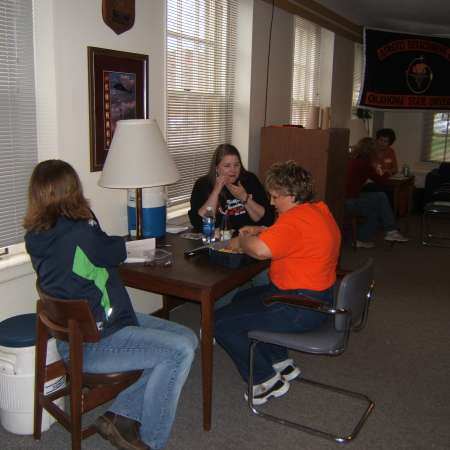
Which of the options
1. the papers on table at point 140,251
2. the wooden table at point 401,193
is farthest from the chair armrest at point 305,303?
the wooden table at point 401,193

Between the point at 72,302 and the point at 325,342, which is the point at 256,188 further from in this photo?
the point at 72,302

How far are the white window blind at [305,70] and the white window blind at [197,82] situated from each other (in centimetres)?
112

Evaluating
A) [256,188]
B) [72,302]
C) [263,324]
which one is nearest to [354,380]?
[263,324]

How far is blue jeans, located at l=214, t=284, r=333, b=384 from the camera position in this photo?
2277 millimetres

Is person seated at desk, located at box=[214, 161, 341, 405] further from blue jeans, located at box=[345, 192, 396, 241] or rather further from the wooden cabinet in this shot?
blue jeans, located at box=[345, 192, 396, 241]

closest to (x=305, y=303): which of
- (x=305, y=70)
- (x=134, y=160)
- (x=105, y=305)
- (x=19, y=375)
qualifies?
(x=105, y=305)

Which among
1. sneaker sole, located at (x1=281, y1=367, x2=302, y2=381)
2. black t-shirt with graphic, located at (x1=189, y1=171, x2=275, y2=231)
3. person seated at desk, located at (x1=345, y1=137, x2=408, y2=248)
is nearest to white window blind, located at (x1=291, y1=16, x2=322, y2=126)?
person seated at desk, located at (x1=345, y1=137, x2=408, y2=248)

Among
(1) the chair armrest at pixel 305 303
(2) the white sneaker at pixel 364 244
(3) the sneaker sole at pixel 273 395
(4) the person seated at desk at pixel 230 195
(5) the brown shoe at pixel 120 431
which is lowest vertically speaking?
(3) the sneaker sole at pixel 273 395

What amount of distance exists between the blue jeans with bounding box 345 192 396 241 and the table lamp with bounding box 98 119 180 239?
3032 mm

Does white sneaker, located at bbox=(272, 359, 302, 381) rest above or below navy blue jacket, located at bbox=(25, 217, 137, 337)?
below

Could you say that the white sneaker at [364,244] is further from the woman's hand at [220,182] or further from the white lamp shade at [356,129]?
the woman's hand at [220,182]

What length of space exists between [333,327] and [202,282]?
61 centimetres

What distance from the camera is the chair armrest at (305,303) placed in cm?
208

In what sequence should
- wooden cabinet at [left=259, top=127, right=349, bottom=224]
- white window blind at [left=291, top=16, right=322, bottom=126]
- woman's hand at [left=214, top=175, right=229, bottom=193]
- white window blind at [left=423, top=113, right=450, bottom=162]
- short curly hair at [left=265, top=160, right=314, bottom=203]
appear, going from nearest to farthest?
short curly hair at [left=265, top=160, right=314, bottom=203], woman's hand at [left=214, top=175, right=229, bottom=193], wooden cabinet at [left=259, top=127, right=349, bottom=224], white window blind at [left=291, top=16, right=322, bottom=126], white window blind at [left=423, top=113, right=450, bottom=162]
